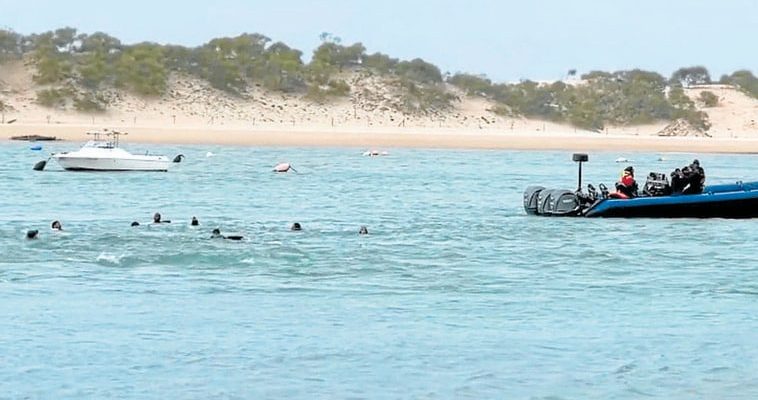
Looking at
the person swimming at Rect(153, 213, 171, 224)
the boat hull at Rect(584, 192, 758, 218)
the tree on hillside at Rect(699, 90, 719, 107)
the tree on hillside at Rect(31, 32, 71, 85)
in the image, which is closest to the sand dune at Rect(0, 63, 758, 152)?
the tree on hillside at Rect(31, 32, 71, 85)

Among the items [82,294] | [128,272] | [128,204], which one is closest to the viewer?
[82,294]

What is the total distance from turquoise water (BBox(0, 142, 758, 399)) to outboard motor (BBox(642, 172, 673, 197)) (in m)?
0.72

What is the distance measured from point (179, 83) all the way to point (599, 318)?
7515 cm

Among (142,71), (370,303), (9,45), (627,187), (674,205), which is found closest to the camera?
(370,303)

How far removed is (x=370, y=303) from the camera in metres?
17.5

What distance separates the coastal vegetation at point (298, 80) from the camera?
286 feet

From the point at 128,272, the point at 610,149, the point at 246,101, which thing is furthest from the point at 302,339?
the point at 246,101

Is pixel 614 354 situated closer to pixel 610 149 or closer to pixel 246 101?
pixel 610 149

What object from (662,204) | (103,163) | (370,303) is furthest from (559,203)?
(103,163)

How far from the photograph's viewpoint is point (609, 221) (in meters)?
28.5

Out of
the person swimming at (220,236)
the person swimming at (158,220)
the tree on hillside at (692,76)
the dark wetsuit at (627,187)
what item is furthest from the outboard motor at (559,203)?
the tree on hillside at (692,76)

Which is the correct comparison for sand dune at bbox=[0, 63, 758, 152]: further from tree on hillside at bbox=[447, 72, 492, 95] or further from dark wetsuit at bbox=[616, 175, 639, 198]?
dark wetsuit at bbox=[616, 175, 639, 198]

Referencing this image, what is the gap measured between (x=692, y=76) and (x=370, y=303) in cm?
10771

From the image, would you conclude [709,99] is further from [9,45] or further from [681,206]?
[681,206]
